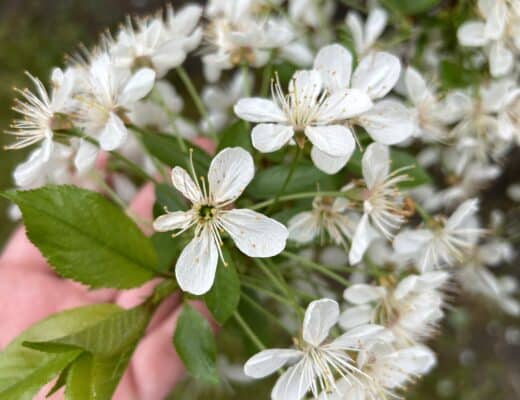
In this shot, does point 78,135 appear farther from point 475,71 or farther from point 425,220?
point 475,71

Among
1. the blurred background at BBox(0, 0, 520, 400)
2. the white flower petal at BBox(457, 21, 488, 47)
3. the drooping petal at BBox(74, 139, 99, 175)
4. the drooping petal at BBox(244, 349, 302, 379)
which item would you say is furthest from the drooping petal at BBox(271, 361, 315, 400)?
the blurred background at BBox(0, 0, 520, 400)

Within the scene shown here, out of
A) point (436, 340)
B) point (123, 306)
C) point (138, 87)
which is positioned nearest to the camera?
point (138, 87)

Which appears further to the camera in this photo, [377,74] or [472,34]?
[472,34]

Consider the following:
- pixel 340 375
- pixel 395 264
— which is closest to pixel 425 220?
pixel 395 264

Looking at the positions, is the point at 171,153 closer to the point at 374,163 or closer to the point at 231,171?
the point at 231,171

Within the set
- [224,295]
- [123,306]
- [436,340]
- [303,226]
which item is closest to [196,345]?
[224,295]

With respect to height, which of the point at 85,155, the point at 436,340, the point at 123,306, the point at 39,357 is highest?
the point at 85,155

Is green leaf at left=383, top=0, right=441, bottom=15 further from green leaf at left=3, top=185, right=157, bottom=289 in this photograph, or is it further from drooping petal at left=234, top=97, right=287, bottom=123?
green leaf at left=3, top=185, right=157, bottom=289
